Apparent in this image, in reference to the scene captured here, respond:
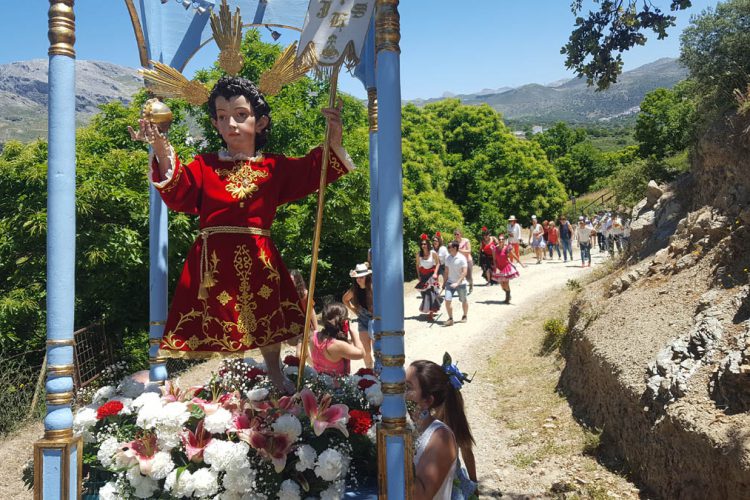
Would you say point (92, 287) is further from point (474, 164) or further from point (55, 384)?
point (474, 164)

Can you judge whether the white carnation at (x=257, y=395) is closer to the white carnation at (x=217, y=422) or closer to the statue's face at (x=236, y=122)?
the white carnation at (x=217, y=422)

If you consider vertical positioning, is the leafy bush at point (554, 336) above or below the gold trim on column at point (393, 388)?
below

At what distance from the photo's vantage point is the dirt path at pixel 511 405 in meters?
6.07

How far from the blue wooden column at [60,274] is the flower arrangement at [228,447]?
246 millimetres

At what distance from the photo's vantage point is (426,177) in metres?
23.5

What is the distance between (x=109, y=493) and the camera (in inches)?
110

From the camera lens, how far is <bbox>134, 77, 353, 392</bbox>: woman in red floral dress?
3447 mm

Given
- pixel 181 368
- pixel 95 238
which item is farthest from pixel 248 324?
pixel 181 368

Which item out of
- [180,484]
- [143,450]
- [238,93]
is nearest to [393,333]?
[180,484]

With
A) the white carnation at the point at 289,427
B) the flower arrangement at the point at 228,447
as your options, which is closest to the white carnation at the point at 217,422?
the flower arrangement at the point at 228,447

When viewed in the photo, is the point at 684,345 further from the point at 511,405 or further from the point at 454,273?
the point at 454,273

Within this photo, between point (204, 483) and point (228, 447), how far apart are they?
0.61 ft

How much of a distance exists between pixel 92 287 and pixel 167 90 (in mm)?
7171

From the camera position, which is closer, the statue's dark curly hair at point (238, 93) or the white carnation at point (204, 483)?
the white carnation at point (204, 483)
